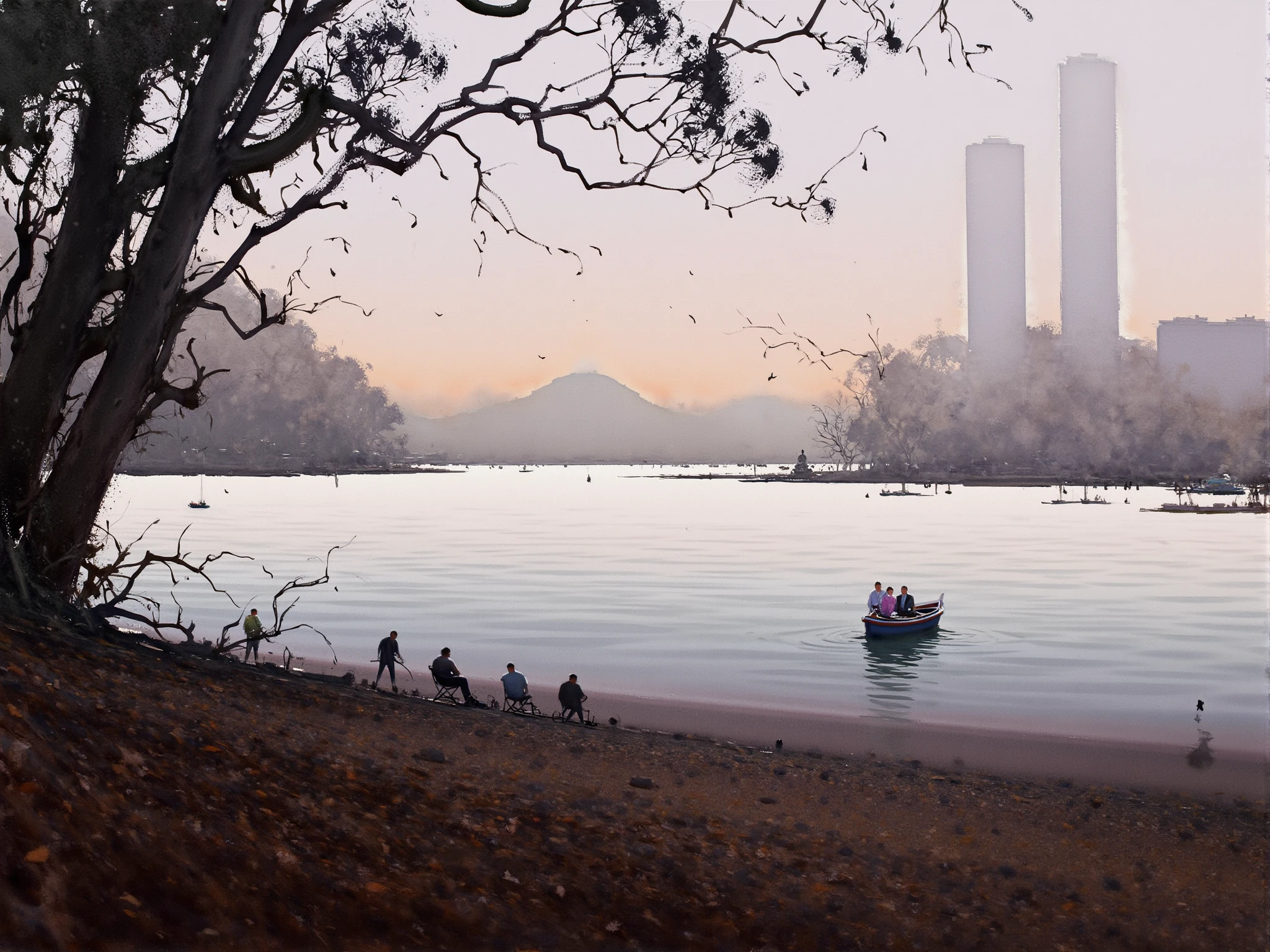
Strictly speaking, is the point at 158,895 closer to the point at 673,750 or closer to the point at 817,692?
the point at 673,750

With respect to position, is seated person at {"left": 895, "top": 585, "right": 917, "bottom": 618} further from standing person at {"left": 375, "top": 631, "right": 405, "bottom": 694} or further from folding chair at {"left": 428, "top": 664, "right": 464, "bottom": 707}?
folding chair at {"left": 428, "top": 664, "right": 464, "bottom": 707}

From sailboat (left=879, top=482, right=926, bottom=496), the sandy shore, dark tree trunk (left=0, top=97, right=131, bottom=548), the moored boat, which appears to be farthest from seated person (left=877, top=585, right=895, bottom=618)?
sailboat (left=879, top=482, right=926, bottom=496)

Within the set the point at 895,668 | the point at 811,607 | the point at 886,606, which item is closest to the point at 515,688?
the point at 895,668

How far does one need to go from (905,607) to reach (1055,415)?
148686mm

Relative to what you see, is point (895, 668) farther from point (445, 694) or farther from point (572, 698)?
point (445, 694)

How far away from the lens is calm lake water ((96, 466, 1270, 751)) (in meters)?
25.5

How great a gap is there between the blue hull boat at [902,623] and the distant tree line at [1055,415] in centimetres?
12652

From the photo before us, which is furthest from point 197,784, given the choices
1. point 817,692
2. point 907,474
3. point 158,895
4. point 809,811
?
point 907,474

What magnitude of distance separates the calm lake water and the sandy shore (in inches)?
390

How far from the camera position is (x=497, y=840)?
852 centimetres

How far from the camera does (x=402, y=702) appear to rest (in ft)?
51.5

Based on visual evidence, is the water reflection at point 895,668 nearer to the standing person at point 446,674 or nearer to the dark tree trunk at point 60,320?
the standing person at point 446,674

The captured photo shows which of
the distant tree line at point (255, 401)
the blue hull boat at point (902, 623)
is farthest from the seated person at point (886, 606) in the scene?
the distant tree line at point (255, 401)

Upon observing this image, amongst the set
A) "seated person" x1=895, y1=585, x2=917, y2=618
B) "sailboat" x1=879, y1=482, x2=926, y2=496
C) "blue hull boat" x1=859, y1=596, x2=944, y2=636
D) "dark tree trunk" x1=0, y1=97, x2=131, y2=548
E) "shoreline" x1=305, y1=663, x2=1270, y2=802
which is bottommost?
"shoreline" x1=305, y1=663, x2=1270, y2=802
